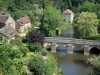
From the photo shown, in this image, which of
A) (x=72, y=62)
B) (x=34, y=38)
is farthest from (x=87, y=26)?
(x=34, y=38)

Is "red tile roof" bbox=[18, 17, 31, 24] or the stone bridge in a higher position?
"red tile roof" bbox=[18, 17, 31, 24]

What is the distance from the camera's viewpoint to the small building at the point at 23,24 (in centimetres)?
6794

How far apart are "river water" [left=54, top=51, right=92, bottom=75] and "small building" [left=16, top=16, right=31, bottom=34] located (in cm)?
1532

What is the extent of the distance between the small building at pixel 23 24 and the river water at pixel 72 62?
15320 mm

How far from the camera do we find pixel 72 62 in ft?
163

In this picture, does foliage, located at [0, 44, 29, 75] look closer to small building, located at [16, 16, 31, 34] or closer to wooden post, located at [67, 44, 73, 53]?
wooden post, located at [67, 44, 73, 53]

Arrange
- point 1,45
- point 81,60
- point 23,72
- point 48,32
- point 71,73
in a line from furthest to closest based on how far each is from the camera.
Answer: point 48,32
point 81,60
point 71,73
point 1,45
point 23,72

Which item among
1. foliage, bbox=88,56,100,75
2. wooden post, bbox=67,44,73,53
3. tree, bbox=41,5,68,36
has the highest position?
tree, bbox=41,5,68,36

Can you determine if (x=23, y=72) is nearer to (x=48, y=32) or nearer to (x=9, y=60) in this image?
(x=9, y=60)

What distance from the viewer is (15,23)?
68.8 metres

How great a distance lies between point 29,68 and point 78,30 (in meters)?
23.9

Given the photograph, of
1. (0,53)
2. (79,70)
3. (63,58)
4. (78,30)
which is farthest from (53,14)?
(0,53)

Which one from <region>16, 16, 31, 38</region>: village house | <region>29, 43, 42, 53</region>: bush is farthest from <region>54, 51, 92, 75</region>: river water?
<region>16, 16, 31, 38</region>: village house

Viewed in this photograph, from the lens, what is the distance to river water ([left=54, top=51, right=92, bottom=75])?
44819 mm
